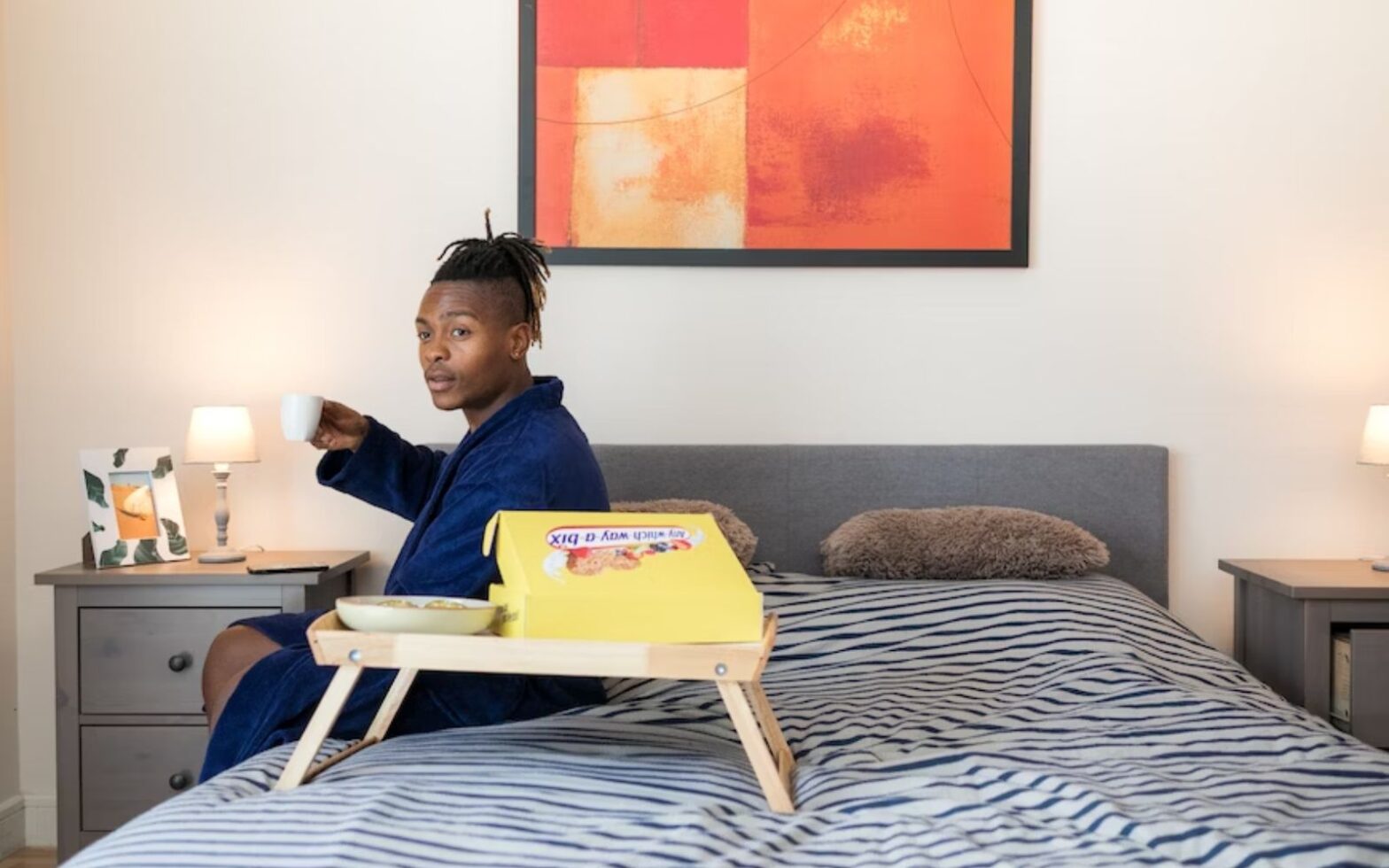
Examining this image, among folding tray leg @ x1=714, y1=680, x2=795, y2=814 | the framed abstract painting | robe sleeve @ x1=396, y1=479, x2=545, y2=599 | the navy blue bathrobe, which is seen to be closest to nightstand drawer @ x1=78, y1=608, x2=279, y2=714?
the navy blue bathrobe

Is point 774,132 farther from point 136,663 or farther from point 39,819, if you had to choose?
point 39,819

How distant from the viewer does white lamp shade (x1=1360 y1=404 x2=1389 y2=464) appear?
9.12 feet

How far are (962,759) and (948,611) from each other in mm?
819

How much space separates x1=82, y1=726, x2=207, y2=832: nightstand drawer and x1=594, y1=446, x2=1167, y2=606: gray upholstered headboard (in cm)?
104

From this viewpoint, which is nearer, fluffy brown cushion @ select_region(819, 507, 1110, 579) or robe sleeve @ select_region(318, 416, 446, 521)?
robe sleeve @ select_region(318, 416, 446, 521)

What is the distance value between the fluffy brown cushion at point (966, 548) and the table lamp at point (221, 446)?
128cm

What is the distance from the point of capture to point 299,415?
6.44 feet

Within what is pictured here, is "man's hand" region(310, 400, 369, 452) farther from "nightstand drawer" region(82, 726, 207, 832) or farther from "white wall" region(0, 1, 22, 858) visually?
"white wall" region(0, 1, 22, 858)

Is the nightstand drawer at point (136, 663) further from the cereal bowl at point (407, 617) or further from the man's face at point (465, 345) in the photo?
the cereal bowl at point (407, 617)

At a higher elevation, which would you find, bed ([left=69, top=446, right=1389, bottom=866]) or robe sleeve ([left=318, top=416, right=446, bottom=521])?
robe sleeve ([left=318, top=416, right=446, bottom=521])

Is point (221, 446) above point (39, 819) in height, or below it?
above

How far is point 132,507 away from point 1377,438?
2.67 m

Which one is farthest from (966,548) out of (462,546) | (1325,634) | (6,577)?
(6,577)

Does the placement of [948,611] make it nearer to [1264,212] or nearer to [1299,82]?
[1264,212]
